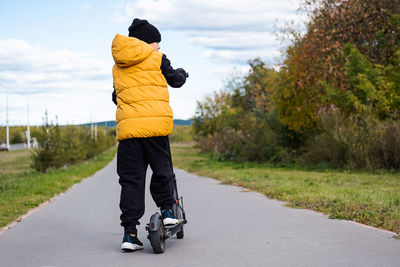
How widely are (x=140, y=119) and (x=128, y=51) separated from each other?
2.17 feet

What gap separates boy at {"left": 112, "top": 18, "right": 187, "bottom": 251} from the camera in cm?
533

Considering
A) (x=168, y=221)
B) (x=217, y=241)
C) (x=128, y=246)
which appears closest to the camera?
(x=128, y=246)

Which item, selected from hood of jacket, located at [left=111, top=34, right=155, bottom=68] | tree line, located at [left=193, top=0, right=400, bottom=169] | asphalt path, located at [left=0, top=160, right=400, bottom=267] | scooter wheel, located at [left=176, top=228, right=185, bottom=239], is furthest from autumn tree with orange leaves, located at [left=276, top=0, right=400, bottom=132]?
hood of jacket, located at [left=111, top=34, right=155, bottom=68]

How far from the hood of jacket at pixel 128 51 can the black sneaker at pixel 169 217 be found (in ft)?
4.94

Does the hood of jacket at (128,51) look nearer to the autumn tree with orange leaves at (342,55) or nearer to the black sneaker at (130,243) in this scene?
the black sneaker at (130,243)

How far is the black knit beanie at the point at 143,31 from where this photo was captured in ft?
18.4

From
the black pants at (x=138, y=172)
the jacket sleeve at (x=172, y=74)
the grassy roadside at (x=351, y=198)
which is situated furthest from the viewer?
the grassy roadside at (x=351, y=198)

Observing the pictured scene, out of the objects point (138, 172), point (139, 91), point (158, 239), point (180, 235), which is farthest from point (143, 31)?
point (180, 235)

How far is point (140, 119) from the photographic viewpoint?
17.5 ft

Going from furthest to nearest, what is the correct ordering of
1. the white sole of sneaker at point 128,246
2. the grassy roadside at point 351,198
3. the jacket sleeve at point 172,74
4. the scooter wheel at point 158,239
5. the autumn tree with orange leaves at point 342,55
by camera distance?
the autumn tree with orange leaves at point 342,55 < the grassy roadside at point 351,198 < the jacket sleeve at point 172,74 < the white sole of sneaker at point 128,246 < the scooter wheel at point 158,239

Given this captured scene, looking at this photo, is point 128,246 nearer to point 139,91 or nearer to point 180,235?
point 180,235

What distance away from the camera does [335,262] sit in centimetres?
470

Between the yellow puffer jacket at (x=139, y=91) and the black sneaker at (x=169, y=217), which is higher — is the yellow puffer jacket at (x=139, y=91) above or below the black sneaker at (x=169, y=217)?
above

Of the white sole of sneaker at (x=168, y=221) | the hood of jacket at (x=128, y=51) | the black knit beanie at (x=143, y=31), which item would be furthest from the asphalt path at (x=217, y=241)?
the black knit beanie at (x=143, y=31)
